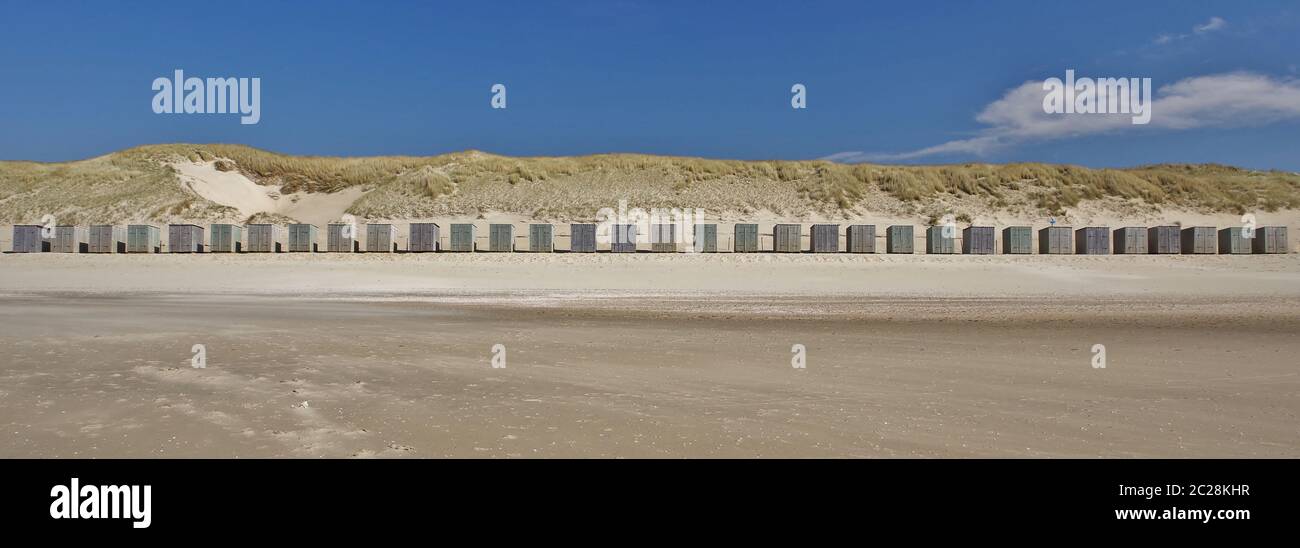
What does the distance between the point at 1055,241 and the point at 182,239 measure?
139 ft

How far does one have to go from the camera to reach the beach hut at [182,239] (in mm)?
35594

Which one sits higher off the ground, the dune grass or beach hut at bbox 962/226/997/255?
the dune grass

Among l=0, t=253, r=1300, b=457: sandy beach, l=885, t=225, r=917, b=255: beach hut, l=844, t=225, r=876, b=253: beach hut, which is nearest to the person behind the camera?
l=0, t=253, r=1300, b=457: sandy beach

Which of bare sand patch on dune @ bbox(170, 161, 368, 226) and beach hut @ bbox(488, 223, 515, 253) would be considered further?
bare sand patch on dune @ bbox(170, 161, 368, 226)

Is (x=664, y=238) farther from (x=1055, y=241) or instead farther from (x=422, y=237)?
(x=1055, y=241)

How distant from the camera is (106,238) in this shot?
3572cm

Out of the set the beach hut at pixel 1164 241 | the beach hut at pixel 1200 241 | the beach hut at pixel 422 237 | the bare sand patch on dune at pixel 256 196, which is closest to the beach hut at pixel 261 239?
the beach hut at pixel 422 237

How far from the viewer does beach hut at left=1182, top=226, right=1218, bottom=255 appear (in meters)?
36.2

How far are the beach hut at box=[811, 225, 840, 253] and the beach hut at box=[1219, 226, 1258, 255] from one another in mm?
18611

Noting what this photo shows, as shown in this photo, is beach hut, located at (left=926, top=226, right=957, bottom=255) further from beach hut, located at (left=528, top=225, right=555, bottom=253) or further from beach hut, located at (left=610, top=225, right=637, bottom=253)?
beach hut, located at (left=528, top=225, right=555, bottom=253)

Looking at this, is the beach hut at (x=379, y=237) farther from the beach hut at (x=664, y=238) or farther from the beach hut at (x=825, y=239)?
the beach hut at (x=825, y=239)

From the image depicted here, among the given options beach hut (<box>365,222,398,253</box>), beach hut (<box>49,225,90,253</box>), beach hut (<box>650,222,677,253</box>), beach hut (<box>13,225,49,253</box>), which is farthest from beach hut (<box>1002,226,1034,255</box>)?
beach hut (<box>13,225,49,253</box>)

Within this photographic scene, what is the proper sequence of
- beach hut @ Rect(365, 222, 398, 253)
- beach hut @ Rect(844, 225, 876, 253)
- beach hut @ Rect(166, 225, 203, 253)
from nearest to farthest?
beach hut @ Rect(166, 225, 203, 253) < beach hut @ Rect(365, 222, 398, 253) < beach hut @ Rect(844, 225, 876, 253)
